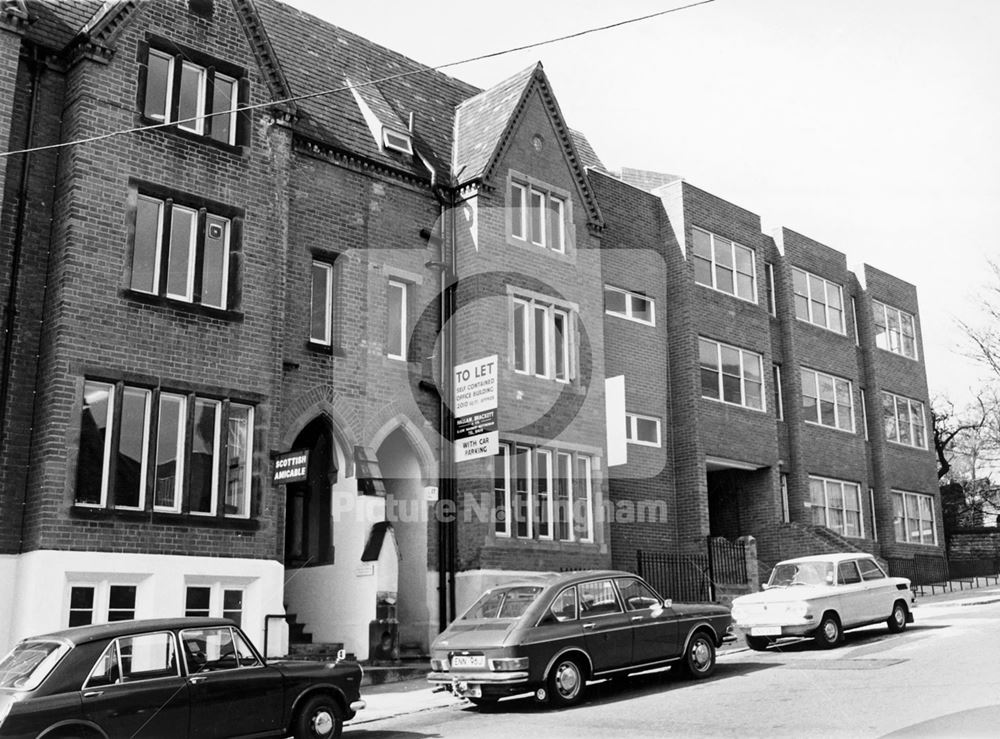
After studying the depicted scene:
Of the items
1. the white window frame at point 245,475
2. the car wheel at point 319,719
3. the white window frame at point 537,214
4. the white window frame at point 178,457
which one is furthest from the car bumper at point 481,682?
the white window frame at point 537,214

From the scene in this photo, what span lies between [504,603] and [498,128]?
40.3ft

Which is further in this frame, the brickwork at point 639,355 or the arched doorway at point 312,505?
the brickwork at point 639,355

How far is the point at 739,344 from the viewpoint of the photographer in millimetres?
30094

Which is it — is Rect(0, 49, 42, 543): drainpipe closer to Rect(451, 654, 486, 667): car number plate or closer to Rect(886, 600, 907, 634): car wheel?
Rect(451, 654, 486, 667): car number plate

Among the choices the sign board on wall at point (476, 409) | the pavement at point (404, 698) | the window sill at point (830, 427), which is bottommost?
the pavement at point (404, 698)

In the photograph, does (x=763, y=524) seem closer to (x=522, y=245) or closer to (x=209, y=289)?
(x=522, y=245)

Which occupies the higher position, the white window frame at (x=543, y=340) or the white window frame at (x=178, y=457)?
the white window frame at (x=543, y=340)

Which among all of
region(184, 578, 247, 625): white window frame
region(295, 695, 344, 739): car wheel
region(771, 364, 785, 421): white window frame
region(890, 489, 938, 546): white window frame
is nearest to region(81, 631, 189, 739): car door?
region(295, 695, 344, 739): car wheel

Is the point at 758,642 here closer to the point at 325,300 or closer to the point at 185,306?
the point at 325,300

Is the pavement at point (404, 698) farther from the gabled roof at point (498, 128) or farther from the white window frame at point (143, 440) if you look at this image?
the gabled roof at point (498, 128)

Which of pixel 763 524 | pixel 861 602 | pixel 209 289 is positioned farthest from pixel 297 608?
pixel 763 524

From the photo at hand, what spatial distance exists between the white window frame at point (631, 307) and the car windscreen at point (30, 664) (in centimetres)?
1833

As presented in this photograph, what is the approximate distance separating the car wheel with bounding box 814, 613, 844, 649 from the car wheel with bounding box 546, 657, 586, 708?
5.89 metres

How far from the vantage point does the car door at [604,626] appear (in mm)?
14406
